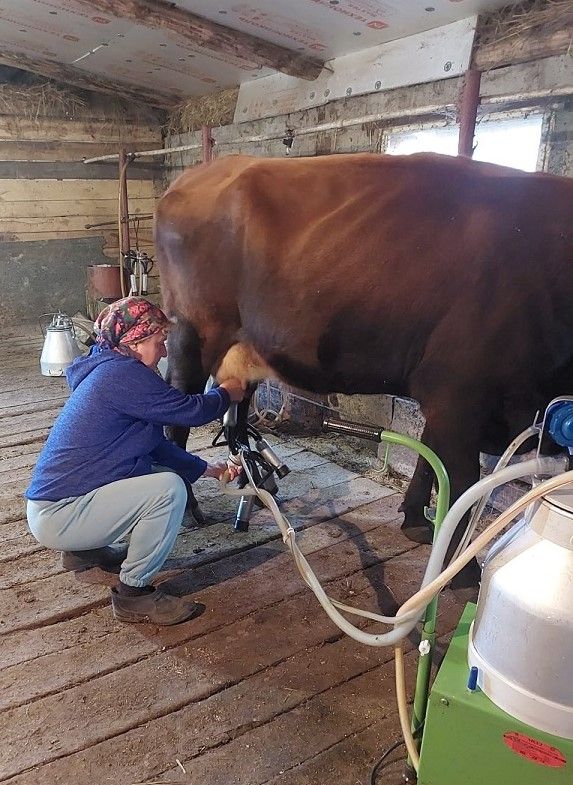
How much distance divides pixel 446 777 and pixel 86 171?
6.58 metres

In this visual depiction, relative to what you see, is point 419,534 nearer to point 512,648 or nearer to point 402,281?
point 402,281

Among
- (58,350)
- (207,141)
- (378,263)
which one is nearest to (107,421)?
(378,263)

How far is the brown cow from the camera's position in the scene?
86.3 inches

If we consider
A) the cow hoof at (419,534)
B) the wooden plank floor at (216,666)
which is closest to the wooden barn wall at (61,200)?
the wooden plank floor at (216,666)

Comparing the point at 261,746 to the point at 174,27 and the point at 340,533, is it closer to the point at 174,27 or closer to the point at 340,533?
the point at 340,533

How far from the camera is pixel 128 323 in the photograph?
203 cm

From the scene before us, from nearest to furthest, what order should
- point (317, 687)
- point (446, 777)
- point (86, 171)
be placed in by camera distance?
point (446, 777) → point (317, 687) → point (86, 171)

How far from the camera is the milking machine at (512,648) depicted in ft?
3.54

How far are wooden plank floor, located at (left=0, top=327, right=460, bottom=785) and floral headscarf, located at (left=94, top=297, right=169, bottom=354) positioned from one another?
93 centimetres

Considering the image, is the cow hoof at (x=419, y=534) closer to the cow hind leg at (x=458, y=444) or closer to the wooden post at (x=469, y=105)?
the cow hind leg at (x=458, y=444)

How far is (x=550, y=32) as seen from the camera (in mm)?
2670

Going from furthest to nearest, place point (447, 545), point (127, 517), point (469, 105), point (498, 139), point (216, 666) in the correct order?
point (498, 139) < point (469, 105) < point (127, 517) < point (216, 666) < point (447, 545)

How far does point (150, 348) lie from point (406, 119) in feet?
7.57

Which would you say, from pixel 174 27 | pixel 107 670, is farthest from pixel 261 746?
pixel 174 27
